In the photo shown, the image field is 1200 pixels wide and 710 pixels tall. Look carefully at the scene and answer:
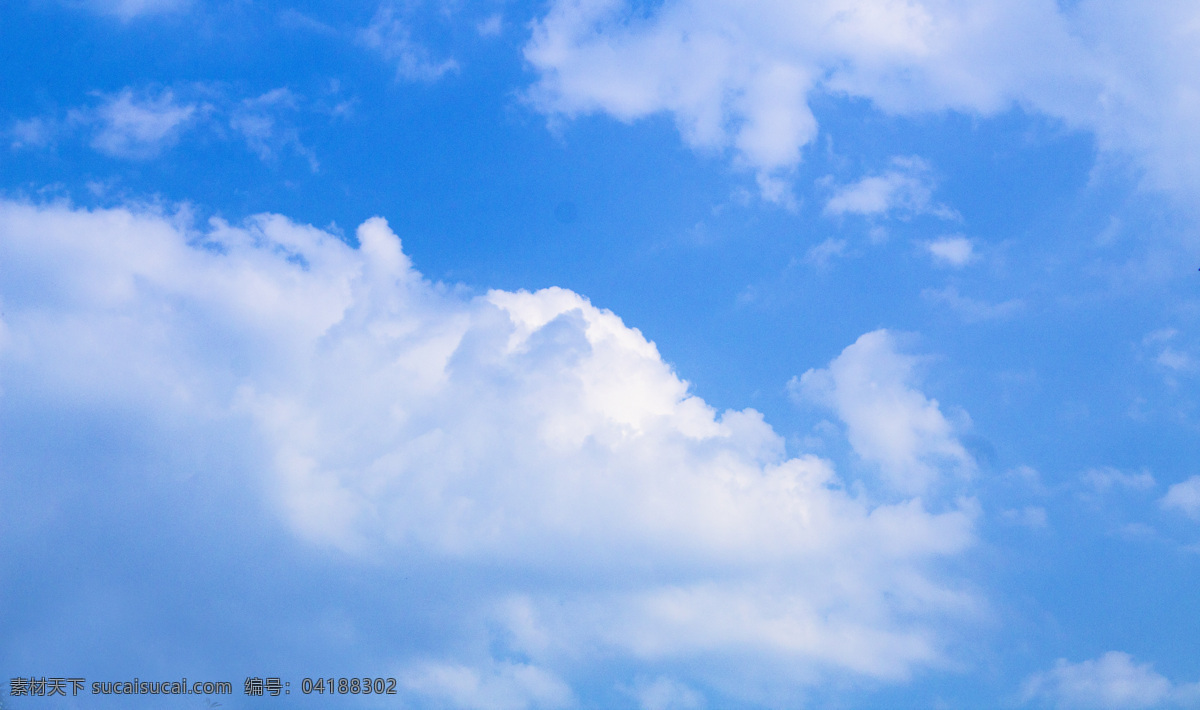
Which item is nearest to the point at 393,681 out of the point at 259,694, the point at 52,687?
the point at 259,694

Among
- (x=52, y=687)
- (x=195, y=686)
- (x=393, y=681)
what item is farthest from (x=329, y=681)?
(x=52, y=687)

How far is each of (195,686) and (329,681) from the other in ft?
68.3

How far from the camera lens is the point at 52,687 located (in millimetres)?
110375

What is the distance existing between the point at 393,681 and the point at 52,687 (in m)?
52.0

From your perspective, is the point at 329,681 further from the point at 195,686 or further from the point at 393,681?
the point at 195,686

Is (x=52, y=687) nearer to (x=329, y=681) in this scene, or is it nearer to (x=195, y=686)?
(x=195, y=686)

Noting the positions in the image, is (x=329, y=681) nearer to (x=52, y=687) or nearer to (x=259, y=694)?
(x=259, y=694)

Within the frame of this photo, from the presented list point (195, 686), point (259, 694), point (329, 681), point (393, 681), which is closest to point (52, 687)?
point (195, 686)

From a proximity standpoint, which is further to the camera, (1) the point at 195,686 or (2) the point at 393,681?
(2) the point at 393,681

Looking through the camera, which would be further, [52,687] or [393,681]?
[393,681]

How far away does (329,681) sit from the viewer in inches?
4606

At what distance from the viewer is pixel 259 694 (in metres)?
116

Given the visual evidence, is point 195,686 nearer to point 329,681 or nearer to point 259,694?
point 259,694

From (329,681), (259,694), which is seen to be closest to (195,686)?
(259,694)
